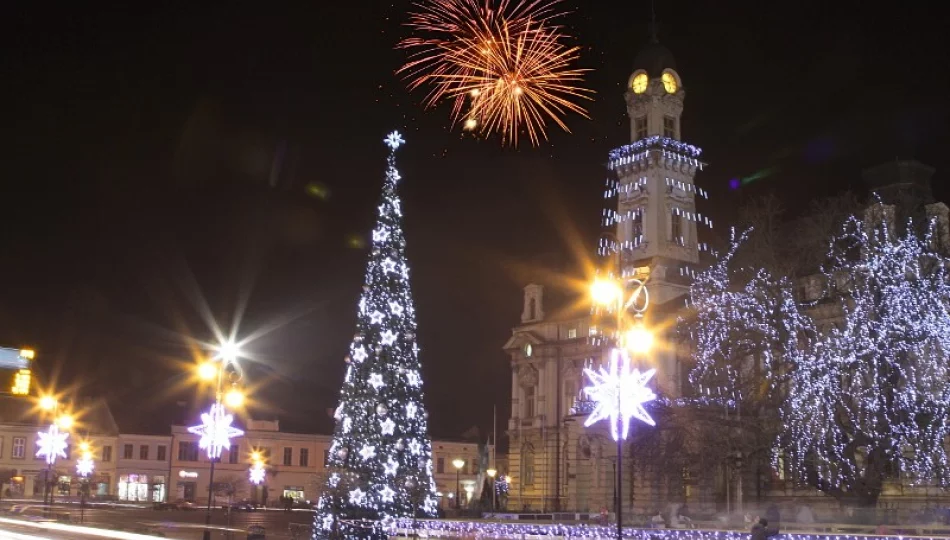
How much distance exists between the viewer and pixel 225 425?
31.9 meters

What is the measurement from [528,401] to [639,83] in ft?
90.8

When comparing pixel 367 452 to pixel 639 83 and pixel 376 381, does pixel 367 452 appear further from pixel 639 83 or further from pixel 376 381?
pixel 639 83

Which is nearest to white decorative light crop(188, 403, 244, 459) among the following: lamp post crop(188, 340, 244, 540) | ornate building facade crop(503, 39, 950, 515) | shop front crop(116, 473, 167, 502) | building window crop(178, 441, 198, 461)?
lamp post crop(188, 340, 244, 540)

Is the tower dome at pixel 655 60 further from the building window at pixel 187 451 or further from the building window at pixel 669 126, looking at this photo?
the building window at pixel 187 451

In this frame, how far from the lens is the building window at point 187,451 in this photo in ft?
294

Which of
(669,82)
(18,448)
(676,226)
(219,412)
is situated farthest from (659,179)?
(18,448)

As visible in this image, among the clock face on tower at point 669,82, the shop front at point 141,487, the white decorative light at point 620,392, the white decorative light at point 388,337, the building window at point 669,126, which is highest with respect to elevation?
the clock face on tower at point 669,82

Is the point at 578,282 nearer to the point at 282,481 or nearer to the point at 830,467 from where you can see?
the point at 282,481

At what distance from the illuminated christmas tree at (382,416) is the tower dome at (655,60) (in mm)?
40112

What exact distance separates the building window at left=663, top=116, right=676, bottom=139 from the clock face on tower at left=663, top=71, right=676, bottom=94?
1864mm

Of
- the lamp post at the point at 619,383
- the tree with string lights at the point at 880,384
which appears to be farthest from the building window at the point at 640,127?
the lamp post at the point at 619,383

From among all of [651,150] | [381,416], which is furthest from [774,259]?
[651,150]

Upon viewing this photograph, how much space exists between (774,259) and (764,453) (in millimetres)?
7727

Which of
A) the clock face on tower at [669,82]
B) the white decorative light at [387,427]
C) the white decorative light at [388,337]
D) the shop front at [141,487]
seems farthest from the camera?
the shop front at [141,487]
